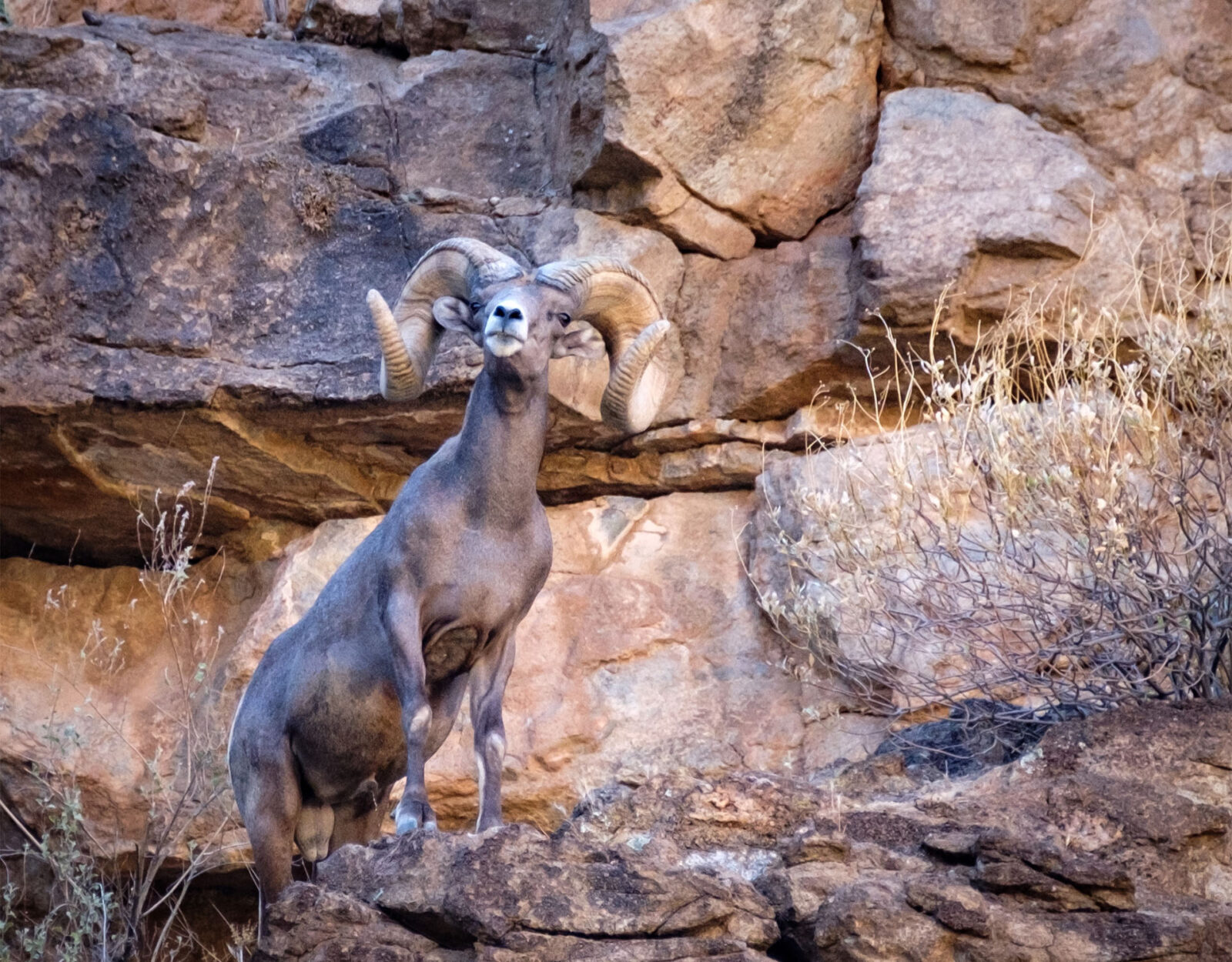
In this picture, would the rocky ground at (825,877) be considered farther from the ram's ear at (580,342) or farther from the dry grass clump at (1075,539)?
the ram's ear at (580,342)

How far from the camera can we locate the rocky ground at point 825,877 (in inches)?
199

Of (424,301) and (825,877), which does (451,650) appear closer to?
(424,301)

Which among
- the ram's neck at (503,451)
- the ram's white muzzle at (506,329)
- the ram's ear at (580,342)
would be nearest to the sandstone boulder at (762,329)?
the ram's ear at (580,342)

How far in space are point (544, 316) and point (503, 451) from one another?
53 cm

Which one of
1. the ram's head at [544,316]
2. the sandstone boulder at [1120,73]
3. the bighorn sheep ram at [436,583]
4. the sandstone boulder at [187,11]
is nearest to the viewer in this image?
the bighorn sheep ram at [436,583]

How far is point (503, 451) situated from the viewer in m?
6.41

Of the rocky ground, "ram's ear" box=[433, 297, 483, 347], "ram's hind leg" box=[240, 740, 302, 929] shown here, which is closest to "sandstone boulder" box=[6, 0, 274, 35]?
"ram's ear" box=[433, 297, 483, 347]

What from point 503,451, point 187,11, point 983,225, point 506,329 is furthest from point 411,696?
point 187,11

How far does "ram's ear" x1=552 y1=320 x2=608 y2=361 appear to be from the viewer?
6.69 meters

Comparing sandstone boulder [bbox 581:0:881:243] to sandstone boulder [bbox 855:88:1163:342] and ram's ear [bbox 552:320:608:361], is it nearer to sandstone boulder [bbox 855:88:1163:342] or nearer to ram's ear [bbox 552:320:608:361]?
sandstone boulder [bbox 855:88:1163:342]

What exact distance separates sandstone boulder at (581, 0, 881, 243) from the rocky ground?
163 inches

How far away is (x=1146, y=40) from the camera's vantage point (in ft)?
31.1

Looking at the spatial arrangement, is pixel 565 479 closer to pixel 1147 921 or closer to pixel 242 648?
pixel 242 648

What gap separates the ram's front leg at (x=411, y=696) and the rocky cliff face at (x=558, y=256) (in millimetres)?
2833
